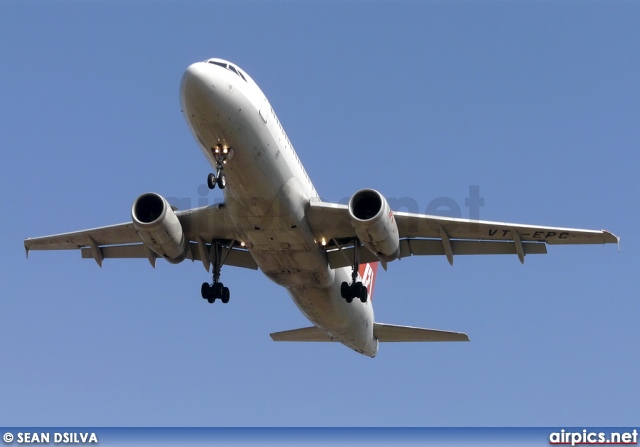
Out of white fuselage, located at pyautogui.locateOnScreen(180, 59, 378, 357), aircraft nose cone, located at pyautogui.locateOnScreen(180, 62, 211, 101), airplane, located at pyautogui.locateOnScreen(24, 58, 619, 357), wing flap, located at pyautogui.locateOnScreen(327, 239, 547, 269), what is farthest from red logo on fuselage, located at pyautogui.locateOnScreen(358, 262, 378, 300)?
aircraft nose cone, located at pyautogui.locateOnScreen(180, 62, 211, 101)

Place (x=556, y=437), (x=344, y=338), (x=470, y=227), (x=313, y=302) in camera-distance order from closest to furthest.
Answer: (x=556, y=437) → (x=470, y=227) → (x=313, y=302) → (x=344, y=338)

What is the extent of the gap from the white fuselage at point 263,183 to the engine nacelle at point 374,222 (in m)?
1.62

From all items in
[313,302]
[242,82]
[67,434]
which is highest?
[242,82]

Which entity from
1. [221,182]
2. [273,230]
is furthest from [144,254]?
[221,182]

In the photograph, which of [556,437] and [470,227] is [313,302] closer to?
[470,227]

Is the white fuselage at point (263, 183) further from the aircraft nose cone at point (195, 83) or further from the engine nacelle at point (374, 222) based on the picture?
the engine nacelle at point (374, 222)

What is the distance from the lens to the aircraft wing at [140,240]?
30.1 m

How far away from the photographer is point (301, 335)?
3747 cm

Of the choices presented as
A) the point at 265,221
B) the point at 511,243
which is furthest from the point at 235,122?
the point at 511,243

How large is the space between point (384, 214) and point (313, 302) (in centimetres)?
545

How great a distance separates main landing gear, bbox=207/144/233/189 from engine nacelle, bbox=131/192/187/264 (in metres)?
3.49

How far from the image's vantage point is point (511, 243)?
30.5m

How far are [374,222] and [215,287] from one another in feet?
22.2

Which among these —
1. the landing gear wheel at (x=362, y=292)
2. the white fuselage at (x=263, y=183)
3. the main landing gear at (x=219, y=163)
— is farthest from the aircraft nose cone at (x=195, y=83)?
the landing gear wheel at (x=362, y=292)
